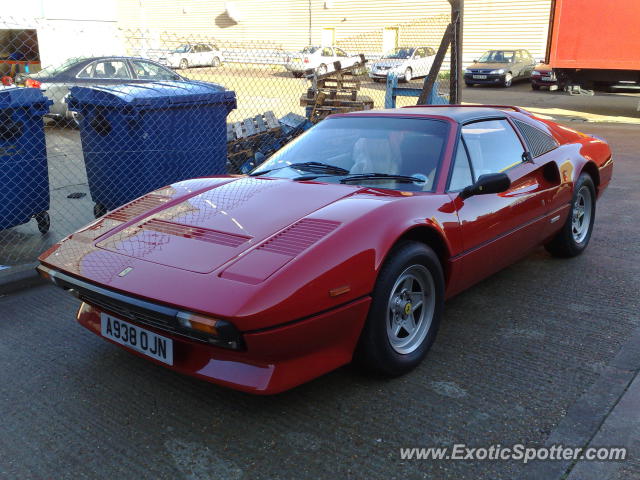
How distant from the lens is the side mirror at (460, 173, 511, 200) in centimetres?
321

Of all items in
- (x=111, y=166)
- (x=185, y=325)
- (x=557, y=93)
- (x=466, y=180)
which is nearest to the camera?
(x=185, y=325)

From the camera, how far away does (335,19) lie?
33.3 m

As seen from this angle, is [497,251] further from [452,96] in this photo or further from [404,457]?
[452,96]

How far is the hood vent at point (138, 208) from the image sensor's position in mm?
3195

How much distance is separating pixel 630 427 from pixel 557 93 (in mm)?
20297

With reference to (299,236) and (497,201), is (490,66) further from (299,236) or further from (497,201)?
(299,236)

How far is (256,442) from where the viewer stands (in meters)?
2.43

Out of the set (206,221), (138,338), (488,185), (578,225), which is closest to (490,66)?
(578,225)

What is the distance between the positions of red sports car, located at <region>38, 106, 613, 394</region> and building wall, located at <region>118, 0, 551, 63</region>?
58.2 ft

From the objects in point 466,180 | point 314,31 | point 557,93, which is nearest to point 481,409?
point 466,180

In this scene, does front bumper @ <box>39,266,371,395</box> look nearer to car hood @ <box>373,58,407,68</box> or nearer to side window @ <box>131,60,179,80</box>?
side window @ <box>131,60,179,80</box>

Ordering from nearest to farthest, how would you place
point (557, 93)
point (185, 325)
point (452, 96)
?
point (185, 325) < point (452, 96) < point (557, 93)

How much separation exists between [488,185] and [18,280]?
130 inches

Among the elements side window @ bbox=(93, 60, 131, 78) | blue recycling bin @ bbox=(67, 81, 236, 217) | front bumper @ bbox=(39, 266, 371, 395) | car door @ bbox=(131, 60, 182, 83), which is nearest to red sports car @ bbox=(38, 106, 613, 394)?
front bumper @ bbox=(39, 266, 371, 395)
